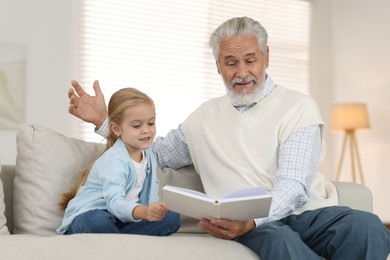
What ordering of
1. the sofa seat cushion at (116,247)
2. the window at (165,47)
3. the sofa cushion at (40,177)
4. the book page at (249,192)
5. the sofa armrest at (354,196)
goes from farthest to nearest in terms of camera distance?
the window at (165,47)
the sofa armrest at (354,196)
the sofa cushion at (40,177)
the book page at (249,192)
the sofa seat cushion at (116,247)

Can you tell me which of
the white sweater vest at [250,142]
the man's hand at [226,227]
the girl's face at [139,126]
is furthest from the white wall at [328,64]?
the man's hand at [226,227]

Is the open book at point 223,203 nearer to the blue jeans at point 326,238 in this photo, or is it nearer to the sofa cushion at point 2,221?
the blue jeans at point 326,238

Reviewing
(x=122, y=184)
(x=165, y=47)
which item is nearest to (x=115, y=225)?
(x=122, y=184)

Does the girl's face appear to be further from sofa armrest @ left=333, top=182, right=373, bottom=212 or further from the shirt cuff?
sofa armrest @ left=333, top=182, right=373, bottom=212

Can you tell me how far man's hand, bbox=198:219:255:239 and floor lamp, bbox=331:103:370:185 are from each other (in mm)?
4221

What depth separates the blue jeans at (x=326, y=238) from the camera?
7.65 feet

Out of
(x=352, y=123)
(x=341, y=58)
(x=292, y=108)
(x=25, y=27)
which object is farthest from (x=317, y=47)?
(x=292, y=108)

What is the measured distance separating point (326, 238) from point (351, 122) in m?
4.08

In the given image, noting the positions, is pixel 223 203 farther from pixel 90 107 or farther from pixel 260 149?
pixel 90 107

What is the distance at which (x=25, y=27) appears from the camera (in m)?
5.42

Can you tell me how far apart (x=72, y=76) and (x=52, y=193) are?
311 cm

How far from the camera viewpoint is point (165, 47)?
618cm

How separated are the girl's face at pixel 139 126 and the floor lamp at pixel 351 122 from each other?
420 centimetres

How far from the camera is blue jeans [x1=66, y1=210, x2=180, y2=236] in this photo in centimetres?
242
